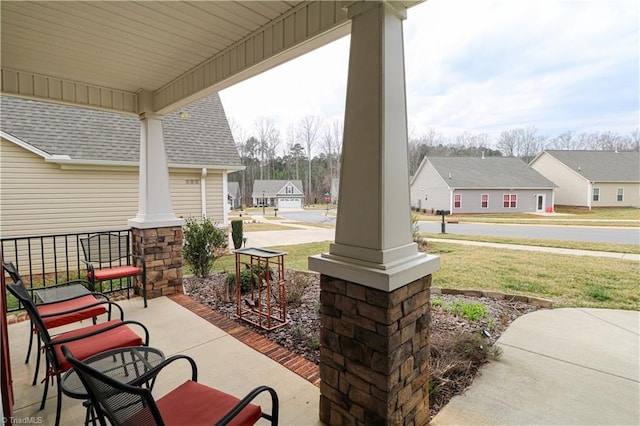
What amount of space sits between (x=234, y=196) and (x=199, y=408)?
33.9 m

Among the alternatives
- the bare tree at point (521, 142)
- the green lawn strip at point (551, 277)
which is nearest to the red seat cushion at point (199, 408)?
the green lawn strip at point (551, 277)

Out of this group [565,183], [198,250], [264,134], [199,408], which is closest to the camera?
[199,408]

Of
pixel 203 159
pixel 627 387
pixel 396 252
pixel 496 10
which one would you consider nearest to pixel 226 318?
pixel 396 252

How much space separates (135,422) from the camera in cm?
137

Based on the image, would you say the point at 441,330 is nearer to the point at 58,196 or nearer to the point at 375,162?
the point at 375,162

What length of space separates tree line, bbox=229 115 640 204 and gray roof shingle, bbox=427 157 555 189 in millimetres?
2576

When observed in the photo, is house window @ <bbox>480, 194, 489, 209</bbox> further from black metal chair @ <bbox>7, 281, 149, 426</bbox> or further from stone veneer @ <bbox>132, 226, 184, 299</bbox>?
black metal chair @ <bbox>7, 281, 149, 426</bbox>

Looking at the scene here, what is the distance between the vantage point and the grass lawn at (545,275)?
15.5 feet

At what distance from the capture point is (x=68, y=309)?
2.68m

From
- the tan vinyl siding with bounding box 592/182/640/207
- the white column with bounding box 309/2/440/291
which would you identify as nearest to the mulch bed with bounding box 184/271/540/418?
the white column with bounding box 309/2/440/291

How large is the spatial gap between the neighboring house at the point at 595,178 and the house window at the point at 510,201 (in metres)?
5.32

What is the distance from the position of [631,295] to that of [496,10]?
455cm

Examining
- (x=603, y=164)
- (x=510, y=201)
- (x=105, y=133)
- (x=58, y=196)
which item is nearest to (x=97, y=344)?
(x=58, y=196)

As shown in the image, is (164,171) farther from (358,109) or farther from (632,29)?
(632,29)
